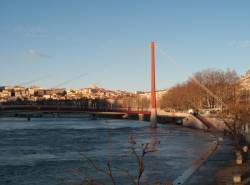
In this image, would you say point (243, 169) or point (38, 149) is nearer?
point (243, 169)

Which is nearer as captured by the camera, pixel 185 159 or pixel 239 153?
pixel 239 153

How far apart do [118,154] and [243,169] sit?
1088 centimetres

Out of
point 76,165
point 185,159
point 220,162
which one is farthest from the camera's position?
point 185,159

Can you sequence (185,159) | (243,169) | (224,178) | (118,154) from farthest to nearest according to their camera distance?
(118,154) → (185,159) → (243,169) → (224,178)

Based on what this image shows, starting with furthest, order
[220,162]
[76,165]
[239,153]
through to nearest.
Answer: [76,165] < [220,162] < [239,153]

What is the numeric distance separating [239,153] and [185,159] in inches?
237

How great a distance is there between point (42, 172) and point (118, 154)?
24.6 ft

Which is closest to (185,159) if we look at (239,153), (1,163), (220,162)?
(220,162)

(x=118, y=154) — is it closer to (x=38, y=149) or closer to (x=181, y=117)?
(x=38, y=149)

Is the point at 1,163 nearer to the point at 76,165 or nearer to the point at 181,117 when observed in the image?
the point at 76,165

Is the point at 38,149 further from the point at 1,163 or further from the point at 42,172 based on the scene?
the point at 42,172

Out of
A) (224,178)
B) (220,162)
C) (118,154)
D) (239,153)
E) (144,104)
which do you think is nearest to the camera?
(224,178)

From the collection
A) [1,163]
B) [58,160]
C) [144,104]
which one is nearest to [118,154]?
[58,160]

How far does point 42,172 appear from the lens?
709 inches
